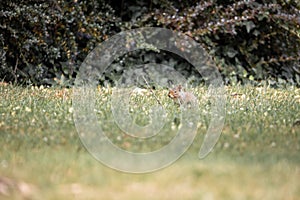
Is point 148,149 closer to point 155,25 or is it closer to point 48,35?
point 48,35

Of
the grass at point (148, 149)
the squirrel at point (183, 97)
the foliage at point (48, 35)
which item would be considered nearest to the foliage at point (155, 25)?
the foliage at point (48, 35)

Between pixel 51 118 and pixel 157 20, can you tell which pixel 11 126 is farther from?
pixel 157 20

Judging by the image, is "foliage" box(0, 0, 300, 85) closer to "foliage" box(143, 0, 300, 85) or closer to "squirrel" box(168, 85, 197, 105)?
"foliage" box(143, 0, 300, 85)

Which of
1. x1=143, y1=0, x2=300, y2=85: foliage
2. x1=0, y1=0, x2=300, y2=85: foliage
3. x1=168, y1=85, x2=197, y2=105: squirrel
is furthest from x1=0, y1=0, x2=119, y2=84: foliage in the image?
x1=168, y1=85, x2=197, y2=105: squirrel

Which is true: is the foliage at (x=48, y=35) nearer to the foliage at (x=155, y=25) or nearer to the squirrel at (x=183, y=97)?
the foliage at (x=155, y=25)

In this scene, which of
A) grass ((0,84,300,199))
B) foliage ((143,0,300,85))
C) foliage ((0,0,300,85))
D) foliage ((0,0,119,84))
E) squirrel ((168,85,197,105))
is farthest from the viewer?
foliage ((143,0,300,85))

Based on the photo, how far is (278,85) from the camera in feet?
25.9

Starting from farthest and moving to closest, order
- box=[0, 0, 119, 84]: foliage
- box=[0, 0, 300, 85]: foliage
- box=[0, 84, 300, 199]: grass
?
box=[0, 0, 300, 85]: foliage < box=[0, 0, 119, 84]: foliage < box=[0, 84, 300, 199]: grass

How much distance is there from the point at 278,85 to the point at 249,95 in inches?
83.6

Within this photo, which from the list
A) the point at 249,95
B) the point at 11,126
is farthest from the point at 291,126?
the point at 11,126

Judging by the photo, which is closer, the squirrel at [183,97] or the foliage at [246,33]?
the squirrel at [183,97]

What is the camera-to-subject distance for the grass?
2.64m

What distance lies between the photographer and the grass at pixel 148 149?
104 inches

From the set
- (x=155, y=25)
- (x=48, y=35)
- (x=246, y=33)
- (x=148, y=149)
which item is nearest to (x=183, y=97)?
(x=148, y=149)
